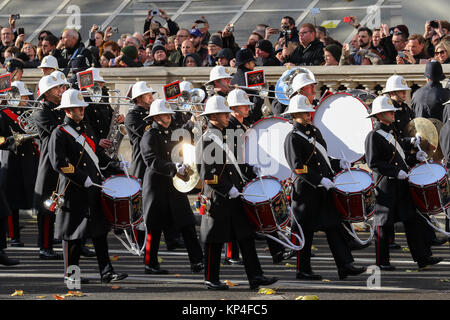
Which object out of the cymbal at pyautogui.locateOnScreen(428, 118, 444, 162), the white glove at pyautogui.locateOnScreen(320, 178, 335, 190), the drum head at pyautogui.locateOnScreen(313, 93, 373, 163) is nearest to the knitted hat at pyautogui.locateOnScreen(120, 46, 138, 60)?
the drum head at pyautogui.locateOnScreen(313, 93, 373, 163)

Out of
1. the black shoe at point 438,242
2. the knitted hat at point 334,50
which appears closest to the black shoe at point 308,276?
the black shoe at point 438,242

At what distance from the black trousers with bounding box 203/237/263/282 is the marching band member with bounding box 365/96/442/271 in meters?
1.66

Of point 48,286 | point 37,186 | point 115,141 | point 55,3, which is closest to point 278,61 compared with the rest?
point 115,141

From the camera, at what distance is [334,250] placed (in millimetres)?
12133

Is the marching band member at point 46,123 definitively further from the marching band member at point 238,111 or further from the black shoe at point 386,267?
the black shoe at point 386,267

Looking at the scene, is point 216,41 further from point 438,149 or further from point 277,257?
point 277,257

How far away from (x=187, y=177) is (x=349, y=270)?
202 cm

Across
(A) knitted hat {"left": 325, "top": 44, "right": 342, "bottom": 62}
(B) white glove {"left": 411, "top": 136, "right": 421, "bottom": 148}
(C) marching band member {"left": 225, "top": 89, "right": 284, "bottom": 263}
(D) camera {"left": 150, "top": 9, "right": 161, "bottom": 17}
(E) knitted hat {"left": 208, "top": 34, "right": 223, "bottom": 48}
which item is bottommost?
(B) white glove {"left": 411, "top": 136, "right": 421, "bottom": 148}

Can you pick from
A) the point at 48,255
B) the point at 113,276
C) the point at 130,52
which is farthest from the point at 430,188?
the point at 130,52

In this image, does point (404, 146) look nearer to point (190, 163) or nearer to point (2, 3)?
point (190, 163)

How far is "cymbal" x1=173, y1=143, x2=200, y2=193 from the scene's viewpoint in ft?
43.2

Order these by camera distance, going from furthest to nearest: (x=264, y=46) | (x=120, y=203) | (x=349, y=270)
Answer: (x=264, y=46) < (x=120, y=203) < (x=349, y=270)

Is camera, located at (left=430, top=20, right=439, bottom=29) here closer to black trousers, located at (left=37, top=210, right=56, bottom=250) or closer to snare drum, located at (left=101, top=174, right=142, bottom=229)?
black trousers, located at (left=37, top=210, right=56, bottom=250)

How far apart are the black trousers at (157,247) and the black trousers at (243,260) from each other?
3.47 ft
